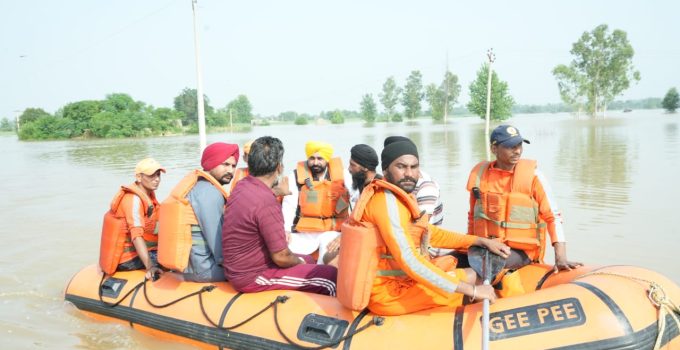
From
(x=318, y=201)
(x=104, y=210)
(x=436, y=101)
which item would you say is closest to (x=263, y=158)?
(x=318, y=201)

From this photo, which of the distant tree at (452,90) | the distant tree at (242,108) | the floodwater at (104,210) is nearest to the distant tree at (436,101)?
the distant tree at (452,90)

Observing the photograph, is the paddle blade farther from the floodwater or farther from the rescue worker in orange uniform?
the floodwater

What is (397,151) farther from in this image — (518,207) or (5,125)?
(5,125)

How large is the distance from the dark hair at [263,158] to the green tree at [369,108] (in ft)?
275

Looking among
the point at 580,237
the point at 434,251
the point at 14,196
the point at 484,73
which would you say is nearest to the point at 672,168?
the point at 580,237

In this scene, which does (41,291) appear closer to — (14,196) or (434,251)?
(434,251)

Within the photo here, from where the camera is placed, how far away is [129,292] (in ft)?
13.6

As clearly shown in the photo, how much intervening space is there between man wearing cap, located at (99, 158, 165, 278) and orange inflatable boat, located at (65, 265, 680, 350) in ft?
2.10

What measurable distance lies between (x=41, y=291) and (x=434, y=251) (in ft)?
13.9

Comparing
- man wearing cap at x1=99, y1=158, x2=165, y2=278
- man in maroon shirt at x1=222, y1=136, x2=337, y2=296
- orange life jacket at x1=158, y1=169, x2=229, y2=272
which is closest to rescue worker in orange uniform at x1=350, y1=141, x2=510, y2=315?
man in maroon shirt at x1=222, y1=136, x2=337, y2=296

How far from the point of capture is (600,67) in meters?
48.5

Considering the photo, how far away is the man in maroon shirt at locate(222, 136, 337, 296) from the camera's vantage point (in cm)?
323

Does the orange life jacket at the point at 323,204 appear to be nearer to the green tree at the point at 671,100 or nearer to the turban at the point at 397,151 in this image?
the turban at the point at 397,151

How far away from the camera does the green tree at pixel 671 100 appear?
63719mm
